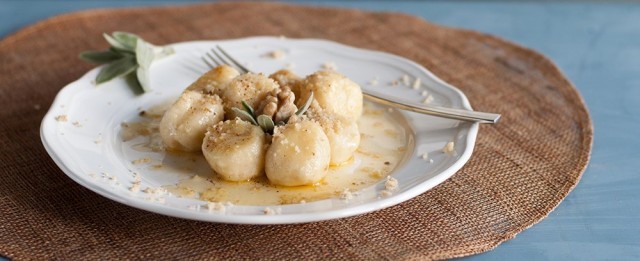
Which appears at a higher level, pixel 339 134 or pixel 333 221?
pixel 339 134

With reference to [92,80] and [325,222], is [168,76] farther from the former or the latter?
[325,222]

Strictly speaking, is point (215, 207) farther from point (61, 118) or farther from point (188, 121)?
point (61, 118)

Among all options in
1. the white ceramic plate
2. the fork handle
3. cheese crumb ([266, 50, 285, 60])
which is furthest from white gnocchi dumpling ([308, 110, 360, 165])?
cheese crumb ([266, 50, 285, 60])

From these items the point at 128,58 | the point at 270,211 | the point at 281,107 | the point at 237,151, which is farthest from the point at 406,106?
the point at 128,58

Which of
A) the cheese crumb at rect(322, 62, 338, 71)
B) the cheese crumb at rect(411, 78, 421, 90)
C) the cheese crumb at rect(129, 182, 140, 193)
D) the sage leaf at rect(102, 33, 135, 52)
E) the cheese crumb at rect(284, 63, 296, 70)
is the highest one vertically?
the cheese crumb at rect(411, 78, 421, 90)

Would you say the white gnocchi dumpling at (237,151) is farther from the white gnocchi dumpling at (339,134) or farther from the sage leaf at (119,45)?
the sage leaf at (119,45)

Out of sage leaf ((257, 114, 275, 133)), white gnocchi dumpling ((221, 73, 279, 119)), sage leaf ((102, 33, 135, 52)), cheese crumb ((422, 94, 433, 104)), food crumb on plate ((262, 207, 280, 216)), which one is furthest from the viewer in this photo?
sage leaf ((102, 33, 135, 52))

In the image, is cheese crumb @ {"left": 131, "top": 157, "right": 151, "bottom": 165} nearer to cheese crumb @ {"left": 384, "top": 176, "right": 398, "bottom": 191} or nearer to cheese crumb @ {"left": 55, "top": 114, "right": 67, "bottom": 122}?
cheese crumb @ {"left": 55, "top": 114, "right": 67, "bottom": 122}
